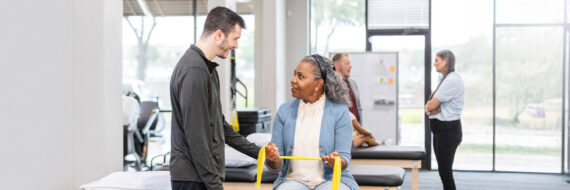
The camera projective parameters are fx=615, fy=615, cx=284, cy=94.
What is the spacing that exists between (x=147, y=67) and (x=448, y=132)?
550 cm

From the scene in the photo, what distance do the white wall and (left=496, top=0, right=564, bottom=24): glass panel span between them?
18.6ft

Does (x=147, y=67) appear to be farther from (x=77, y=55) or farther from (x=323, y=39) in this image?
(x=77, y=55)

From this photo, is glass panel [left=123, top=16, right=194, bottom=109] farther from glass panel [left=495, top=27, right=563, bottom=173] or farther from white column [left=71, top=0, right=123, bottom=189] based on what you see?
white column [left=71, top=0, right=123, bottom=189]

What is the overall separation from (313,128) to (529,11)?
5.44 meters

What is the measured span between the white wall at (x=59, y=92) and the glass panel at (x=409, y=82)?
5.29m

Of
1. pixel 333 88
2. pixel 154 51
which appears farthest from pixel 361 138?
pixel 154 51

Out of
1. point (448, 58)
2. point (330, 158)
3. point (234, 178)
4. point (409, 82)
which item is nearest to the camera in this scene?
point (330, 158)

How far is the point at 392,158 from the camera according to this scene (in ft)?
16.1

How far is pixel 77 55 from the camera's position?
2.75 meters

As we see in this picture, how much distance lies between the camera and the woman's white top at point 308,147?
2.88 m

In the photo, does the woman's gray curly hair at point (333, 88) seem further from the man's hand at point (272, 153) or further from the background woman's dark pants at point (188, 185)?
the background woman's dark pants at point (188, 185)

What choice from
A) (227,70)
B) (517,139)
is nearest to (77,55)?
(227,70)

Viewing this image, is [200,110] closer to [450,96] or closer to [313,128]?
[313,128]

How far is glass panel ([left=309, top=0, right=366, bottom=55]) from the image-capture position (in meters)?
7.93
